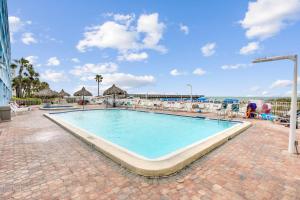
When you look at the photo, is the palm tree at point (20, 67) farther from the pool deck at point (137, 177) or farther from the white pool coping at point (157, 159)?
the white pool coping at point (157, 159)

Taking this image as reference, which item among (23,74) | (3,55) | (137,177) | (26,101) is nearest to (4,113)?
(137,177)

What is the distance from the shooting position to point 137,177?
2842 millimetres

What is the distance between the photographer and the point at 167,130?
29.4 feet

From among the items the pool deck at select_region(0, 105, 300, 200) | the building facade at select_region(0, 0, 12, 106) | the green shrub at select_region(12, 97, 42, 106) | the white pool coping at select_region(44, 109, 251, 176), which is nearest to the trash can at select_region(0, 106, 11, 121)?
the building facade at select_region(0, 0, 12, 106)

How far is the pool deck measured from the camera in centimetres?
234

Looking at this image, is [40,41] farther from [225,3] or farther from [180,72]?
[180,72]

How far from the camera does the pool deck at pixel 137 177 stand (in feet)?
7.66

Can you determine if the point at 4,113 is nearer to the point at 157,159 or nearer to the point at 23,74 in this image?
the point at 157,159

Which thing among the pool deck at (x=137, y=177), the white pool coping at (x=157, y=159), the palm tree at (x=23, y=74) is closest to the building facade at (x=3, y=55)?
the pool deck at (x=137, y=177)

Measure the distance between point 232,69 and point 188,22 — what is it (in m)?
11.9

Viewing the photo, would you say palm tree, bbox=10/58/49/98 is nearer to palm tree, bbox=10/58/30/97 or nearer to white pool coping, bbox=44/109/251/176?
palm tree, bbox=10/58/30/97

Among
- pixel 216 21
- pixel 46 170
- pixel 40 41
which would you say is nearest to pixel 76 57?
pixel 40 41

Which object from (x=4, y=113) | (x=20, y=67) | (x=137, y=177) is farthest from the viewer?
(x=20, y=67)

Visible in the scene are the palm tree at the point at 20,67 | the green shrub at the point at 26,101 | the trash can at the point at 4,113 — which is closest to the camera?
the trash can at the point at 4,113
